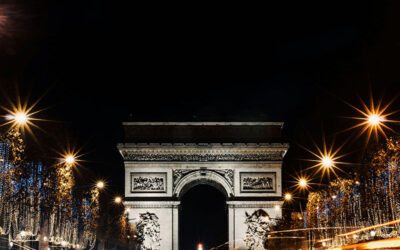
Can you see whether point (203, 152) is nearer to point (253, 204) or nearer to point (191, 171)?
point (191, 171)

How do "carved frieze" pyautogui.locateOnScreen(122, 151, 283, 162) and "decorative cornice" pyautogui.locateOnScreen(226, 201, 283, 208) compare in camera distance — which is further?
"carved frieze" pyautogui.locateOnScreen(122, 151, 283, 162)

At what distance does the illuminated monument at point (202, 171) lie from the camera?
46625mm

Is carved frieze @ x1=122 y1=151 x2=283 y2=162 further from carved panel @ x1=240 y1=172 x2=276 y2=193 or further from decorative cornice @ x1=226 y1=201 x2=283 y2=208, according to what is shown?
decorative cornice @ x1=226 y1=201 x2=283 y2=208

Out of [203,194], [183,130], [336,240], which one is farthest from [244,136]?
[203,194]

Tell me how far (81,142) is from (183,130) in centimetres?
782

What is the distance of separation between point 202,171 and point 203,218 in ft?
96.4

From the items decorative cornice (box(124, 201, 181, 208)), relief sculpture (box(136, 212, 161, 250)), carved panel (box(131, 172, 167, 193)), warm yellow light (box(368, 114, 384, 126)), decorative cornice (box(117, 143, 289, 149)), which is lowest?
relief sculpture (box(136, 212, 161, 250))

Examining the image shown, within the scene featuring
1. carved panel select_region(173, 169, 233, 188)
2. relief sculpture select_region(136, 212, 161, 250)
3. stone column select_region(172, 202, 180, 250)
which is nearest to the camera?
relief sculpture select_region(136, 212, 161, 250)

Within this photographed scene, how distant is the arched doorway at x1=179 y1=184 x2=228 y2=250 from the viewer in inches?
2916

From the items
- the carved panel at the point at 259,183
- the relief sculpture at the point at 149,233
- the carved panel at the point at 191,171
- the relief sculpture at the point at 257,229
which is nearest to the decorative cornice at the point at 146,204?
the relief sculpture at the point at 149,233

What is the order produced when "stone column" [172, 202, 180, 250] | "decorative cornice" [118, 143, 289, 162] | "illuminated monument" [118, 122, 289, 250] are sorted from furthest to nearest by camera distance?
1. "decorative cornice" [118, 143, 289, 162]
2. "illuminated monument" [118, 122, 289, 250]
3. "stone column" [172, 202, 180, 250]

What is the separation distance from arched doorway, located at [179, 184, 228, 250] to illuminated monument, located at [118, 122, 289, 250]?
25.8m

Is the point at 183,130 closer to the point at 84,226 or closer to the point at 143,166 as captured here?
the point at 143,166

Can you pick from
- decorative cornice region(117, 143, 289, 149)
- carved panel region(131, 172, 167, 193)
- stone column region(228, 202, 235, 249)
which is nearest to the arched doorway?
stone column region(228, 202, 235, 249)
